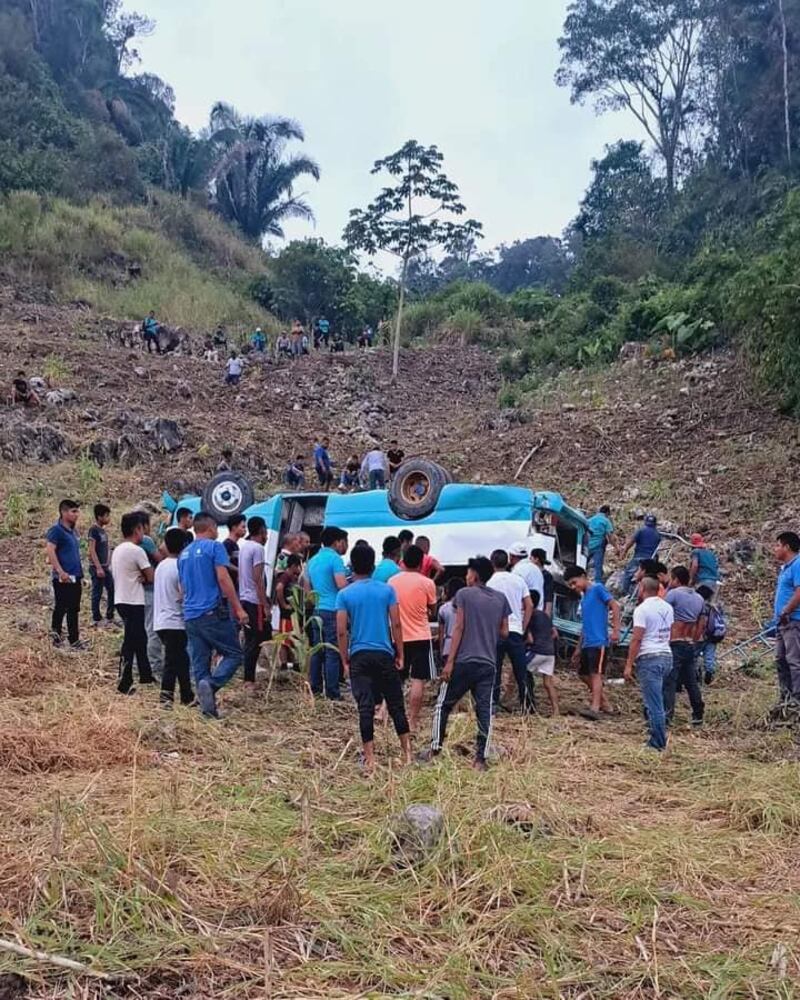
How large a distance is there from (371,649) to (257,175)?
35.1 m

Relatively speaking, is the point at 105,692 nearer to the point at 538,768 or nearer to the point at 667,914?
the point at 538,768

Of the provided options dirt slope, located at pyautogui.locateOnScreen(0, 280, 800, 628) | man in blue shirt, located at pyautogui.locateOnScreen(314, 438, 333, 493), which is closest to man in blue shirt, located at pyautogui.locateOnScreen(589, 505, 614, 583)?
dirt slope, located at pyautogui.locateOnScreen(0, 280, 800, 628)

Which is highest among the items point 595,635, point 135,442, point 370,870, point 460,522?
point 135,442

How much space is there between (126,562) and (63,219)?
84.3 feet

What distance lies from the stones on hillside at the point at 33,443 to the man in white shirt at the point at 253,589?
915cm

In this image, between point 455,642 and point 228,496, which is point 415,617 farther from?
point 228,496

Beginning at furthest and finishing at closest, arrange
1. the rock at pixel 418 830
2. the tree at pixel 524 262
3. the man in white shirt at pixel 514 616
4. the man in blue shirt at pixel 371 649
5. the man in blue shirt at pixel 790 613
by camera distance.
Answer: the tree at pixel 524 262 → the man in white shirt at pixel 514 616 → the man in blue shirt at pixel 790 613 → the man in blue shirt at pixel 371 649 → the rock at pixel 418 830

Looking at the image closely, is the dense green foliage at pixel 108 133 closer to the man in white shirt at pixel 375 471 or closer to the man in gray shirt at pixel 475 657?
the man in white shirt at pixel 375 471

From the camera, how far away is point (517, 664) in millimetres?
6957

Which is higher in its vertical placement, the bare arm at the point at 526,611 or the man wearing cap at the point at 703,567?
the man wearing cap at the point at 703,567

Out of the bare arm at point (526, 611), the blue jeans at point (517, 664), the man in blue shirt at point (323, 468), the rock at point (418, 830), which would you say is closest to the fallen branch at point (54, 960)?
the rock at point (418, 830)

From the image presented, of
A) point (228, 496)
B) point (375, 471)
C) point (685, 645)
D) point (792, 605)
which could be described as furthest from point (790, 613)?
point (375, 471)

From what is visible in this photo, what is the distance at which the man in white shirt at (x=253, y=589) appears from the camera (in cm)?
733

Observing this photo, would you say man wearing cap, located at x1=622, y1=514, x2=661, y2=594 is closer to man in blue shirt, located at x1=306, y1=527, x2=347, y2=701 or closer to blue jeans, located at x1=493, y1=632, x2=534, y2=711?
blue jeans, located at x1=493, y1=632, x2=534, y2=711
